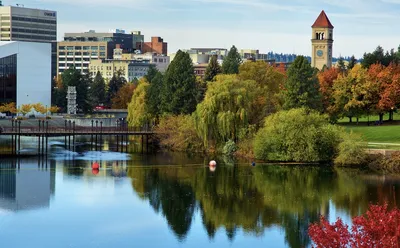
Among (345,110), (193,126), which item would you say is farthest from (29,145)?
(345,110)

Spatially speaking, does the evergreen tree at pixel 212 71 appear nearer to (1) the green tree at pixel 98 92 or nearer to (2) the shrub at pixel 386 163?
(2) the shrub at pixel 386 163

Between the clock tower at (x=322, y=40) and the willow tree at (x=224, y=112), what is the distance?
97.1 meters

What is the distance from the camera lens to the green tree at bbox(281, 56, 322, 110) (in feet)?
275

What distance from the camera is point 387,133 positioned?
82562mm

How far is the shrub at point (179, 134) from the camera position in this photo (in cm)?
8350

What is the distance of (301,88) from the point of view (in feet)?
277

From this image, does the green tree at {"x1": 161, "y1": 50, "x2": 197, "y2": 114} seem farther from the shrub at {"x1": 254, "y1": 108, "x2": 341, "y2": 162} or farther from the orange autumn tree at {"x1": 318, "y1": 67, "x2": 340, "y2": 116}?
the shrub at {"x1": 254, "y1": 108, "x2": 341, "y2": 162}

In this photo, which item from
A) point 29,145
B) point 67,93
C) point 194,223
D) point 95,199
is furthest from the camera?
point 67,93

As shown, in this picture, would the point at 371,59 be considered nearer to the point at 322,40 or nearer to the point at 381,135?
the point at 381,135

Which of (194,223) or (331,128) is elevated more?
(331,128)

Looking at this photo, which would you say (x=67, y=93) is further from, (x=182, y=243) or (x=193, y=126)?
(x=182, y=243)

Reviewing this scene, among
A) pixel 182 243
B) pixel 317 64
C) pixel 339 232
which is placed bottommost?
pixel 182 243

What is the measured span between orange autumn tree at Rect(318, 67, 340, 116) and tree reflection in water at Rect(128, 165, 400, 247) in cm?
2375

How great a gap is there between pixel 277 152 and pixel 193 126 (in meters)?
11.5
